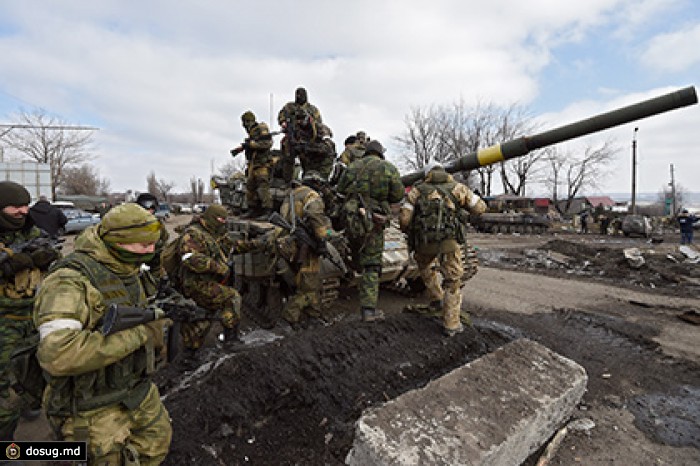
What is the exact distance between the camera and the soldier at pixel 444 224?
4.30 m

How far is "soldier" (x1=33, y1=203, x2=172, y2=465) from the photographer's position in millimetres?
1717

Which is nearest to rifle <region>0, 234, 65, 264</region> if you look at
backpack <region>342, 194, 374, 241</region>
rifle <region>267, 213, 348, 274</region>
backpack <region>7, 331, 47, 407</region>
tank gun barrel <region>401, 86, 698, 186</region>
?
backpack <region>7, 331, 47, 407</region>

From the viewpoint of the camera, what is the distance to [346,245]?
16.3 feet

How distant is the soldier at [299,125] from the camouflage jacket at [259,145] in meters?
0.29

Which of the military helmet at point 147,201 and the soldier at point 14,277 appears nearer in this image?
the soldier at point 14,277

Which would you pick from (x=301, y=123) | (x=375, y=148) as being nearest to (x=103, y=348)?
(x=375, y=148)

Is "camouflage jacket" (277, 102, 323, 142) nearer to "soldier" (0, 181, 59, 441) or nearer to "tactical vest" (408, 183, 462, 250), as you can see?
"tactical vest" (408, 183, 462, 250)

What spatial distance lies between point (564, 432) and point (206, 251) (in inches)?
139

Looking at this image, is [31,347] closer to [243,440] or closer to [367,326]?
[243,440]

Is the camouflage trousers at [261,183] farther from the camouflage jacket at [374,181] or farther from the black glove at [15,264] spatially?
the black glove at [15,264]

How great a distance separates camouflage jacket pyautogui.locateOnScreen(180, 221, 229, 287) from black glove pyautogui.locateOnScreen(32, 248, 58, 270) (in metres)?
1.05

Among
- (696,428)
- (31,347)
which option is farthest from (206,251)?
(696,428)

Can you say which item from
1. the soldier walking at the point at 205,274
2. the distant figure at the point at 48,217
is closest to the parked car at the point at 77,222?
the distant figure at the point at 48,217

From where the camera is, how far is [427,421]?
2.46 metres
